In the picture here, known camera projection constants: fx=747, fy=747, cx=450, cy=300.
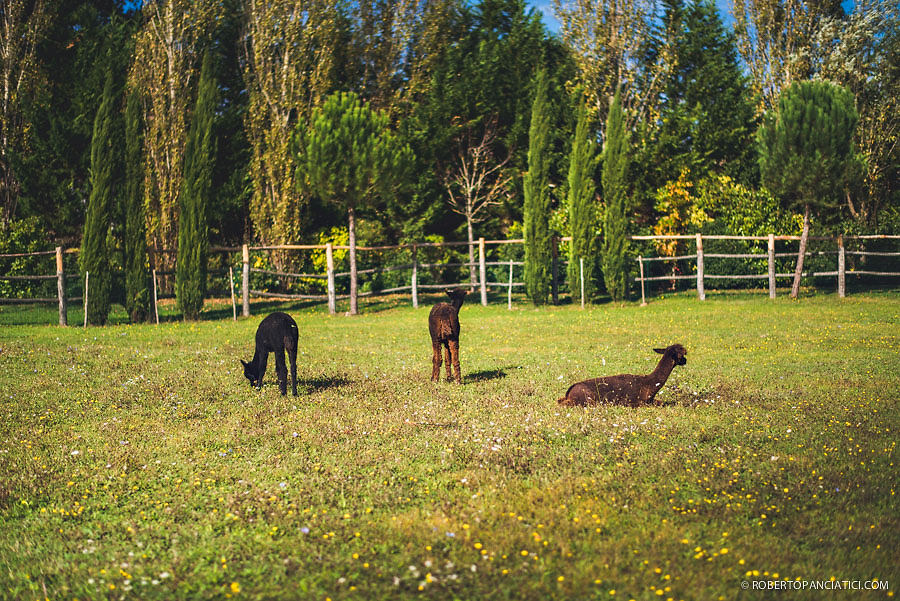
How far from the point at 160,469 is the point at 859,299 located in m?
21.6

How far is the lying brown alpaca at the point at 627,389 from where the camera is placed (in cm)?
833

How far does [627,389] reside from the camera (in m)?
8.46

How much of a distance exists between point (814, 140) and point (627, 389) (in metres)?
17.3

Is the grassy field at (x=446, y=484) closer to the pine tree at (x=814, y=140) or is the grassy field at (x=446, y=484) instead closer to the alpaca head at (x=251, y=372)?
the alpaca head at (x=251, y=372)

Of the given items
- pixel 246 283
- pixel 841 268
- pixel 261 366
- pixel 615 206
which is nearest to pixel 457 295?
pixel 261 366

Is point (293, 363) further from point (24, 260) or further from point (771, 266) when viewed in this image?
point (24, 260)

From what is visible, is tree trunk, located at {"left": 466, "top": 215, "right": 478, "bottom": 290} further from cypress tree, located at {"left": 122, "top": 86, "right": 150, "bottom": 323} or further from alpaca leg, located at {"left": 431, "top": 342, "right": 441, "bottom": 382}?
alpaca leg, located at {"left": 431, "top": 342, "right": 441, "bottom": 382}

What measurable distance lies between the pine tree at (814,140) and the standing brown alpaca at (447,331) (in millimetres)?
16414

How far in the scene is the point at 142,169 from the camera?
21922 mm

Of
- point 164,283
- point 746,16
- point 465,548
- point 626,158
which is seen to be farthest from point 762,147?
point 465,548

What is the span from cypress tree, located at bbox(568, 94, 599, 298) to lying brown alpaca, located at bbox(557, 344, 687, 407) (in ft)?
53.0

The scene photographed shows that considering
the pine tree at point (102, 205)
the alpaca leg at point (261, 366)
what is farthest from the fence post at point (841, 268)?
the pine tree at point (102, 205)

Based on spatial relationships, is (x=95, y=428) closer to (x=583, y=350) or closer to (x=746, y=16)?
(x=583, y=350)

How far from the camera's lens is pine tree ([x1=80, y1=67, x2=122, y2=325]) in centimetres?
2059
